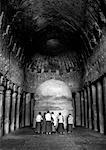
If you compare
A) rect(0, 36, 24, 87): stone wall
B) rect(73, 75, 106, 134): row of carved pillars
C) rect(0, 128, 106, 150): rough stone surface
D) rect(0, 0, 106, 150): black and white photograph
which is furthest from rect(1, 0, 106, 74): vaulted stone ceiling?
rect(0, 128, 106, 150): rough stone surface

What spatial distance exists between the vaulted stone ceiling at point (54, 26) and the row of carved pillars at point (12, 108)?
3422 mm

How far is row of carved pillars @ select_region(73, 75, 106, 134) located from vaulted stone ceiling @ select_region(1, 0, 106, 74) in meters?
3.18

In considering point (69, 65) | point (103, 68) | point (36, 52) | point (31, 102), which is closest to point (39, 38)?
point (36, 52)

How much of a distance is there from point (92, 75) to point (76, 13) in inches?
205

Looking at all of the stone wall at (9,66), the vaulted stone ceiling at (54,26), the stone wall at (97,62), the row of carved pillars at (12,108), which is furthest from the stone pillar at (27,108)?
the stone wall at (97,62)

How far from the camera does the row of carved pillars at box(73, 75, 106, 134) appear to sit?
496 inches

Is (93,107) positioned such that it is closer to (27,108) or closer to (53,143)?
(53,143)

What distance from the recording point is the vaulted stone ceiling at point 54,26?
12.7 metres

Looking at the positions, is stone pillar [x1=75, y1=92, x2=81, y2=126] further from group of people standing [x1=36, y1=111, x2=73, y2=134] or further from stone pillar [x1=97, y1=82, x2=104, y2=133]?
group of people standing [x1=36, y1=111, x2=73, y2=134]

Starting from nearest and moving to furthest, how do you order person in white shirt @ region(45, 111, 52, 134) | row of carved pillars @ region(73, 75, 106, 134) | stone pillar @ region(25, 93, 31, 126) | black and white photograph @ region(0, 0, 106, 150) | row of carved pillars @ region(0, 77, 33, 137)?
black and white photograph @ region(0, 0, 106, 150), person in white shirt @ region(45, 111, 52, 134), row of carved pillars @ region(0, 77, 33, 137), row of carved pillars @ region(73, 75, 106, 134), stone pillar @ region(25, 93, 31, 126)

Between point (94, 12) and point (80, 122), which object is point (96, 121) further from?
point (94, 12)

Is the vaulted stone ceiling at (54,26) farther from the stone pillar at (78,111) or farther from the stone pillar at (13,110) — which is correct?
the stone pillar at (13,110)

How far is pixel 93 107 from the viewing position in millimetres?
14492

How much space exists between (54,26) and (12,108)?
849 cm
